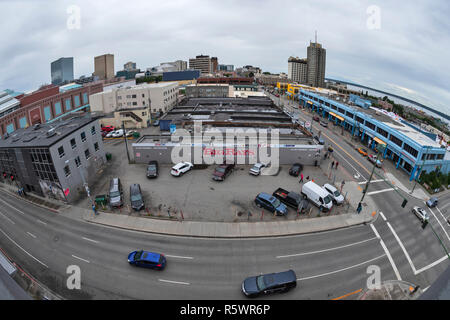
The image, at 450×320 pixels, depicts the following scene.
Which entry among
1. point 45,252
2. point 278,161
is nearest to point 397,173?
point 278,161

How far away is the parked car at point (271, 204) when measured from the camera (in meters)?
23.3

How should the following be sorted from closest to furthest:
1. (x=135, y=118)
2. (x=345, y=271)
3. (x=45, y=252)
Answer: (x=345, y=271)
(x=45, y=252)
(x=135, y=118)

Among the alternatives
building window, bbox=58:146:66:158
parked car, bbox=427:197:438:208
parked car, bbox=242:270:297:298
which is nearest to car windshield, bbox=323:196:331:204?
parked car, bbox=242:270:297:298

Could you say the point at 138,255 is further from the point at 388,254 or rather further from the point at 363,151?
the point at 363,151

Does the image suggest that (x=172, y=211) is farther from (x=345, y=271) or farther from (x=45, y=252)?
(x=345, y=271)

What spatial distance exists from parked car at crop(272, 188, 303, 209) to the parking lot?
2.72 ft

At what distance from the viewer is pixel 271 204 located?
2364 centimetres

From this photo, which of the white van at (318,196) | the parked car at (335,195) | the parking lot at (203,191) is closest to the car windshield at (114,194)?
the parking lot at (203,191)

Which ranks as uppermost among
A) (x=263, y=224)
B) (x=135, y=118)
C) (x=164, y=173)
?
(x=135, y=118)

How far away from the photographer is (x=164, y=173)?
32.7 m

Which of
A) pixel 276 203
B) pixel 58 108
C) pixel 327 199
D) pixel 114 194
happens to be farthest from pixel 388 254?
pixel 58 108

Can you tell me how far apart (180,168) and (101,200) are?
11285mm

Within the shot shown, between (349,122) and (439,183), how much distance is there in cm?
2871
